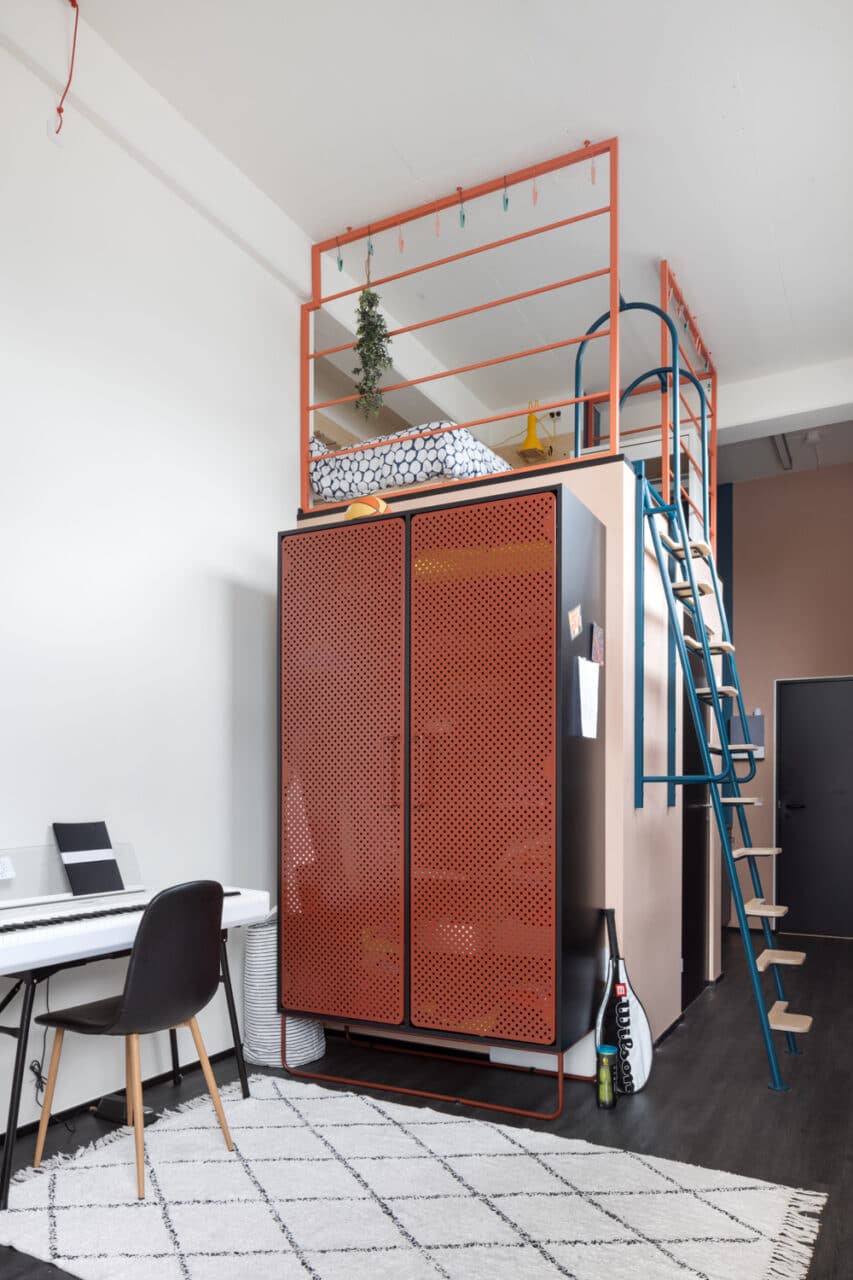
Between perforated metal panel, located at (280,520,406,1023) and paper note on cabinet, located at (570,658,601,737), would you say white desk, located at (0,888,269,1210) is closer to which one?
perforated metal panel, located at (280,520,406,1023)

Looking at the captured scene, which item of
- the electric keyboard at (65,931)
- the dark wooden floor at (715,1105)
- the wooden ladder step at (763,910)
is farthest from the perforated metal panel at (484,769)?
the wooden ladder step at (763,910)

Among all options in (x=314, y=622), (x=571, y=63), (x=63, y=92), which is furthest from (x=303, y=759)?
(x=571, y=63)

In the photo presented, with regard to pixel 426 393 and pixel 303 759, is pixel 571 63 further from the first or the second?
pixel 303 759

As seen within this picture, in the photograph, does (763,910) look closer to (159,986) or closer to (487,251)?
(159,986)

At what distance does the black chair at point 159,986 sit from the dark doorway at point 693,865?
8.75ft

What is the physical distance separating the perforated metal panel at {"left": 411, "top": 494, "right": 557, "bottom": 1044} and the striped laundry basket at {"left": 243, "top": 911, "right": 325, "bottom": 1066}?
61cm

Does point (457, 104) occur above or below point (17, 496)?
above

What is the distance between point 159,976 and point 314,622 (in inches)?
63.2

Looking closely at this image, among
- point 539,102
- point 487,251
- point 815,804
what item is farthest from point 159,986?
point 815,804

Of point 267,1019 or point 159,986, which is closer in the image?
point 159,986

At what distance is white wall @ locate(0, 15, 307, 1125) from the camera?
3.06 m

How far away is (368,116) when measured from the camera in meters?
3.83

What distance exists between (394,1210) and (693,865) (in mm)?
2934

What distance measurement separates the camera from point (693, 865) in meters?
4.95
